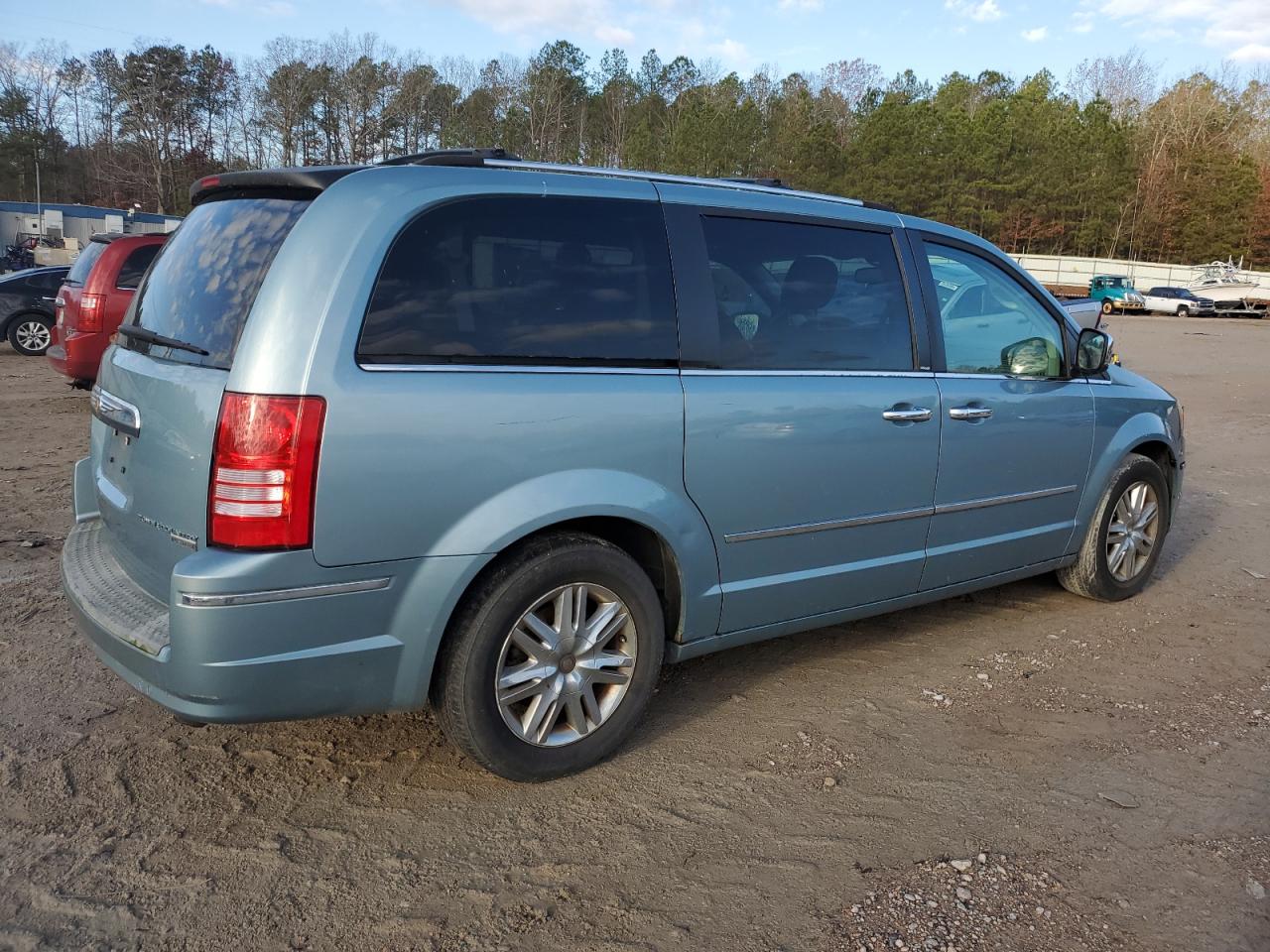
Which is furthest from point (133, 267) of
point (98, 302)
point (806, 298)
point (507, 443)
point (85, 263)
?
point (507, 443)

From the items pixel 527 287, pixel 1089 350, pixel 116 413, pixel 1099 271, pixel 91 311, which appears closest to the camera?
pixel 527 287

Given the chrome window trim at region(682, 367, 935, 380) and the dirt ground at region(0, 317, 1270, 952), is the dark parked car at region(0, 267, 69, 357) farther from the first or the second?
the chrome window trim at region(682, 367, 935, 380)

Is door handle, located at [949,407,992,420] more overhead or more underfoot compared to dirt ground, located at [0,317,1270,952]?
more overhead

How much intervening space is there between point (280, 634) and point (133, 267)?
9.06 meters

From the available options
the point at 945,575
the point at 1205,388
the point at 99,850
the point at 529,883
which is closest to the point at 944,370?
the point at 945,575

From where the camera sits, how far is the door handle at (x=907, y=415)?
158 inches

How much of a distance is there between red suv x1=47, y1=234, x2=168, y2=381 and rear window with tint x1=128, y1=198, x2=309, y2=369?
23.5 feet

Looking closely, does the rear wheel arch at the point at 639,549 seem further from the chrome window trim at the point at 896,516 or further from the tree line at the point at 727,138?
the tree line at the point at 727,138

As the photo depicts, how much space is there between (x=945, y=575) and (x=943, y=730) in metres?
0.85

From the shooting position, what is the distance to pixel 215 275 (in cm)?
320

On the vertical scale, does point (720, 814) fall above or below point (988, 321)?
below

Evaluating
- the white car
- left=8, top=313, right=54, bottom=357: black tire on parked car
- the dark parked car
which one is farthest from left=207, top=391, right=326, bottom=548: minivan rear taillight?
the white car

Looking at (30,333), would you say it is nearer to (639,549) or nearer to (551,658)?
(639,549)

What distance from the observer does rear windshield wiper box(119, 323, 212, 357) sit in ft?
10.0
